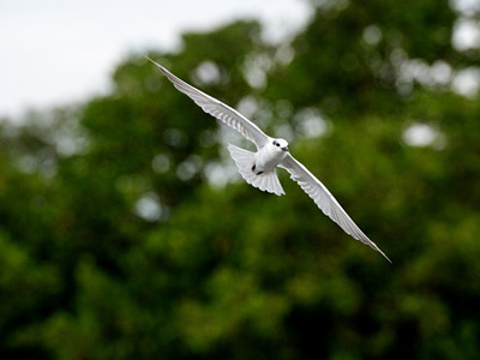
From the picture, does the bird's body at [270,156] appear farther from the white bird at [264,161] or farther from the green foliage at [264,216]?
the green foliage at [264,216]

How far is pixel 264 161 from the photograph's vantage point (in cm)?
1002

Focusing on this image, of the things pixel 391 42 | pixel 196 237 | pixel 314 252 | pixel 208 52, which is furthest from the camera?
pixel 208 52

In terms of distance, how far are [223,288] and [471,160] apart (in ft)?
22.3

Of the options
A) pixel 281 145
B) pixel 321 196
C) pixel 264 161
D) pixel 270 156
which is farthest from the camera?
pixel 321 196

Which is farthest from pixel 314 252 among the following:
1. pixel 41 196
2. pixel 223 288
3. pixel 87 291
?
pixel 41 196

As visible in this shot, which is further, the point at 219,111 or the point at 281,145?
the point at 219,111

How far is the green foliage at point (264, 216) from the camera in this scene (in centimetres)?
2797

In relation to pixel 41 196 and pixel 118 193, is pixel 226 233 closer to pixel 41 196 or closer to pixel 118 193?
pixel 118 193

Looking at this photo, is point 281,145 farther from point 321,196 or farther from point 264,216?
point 264,216

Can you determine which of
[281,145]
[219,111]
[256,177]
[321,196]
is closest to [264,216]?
[321,196]

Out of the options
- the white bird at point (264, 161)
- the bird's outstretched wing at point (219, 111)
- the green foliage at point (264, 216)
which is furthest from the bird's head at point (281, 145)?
the green foliage at point (264, 216)

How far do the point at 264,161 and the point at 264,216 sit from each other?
19845mm

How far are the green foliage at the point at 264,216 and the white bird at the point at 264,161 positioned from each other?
16.3 metres

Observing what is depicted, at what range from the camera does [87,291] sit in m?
34.0
